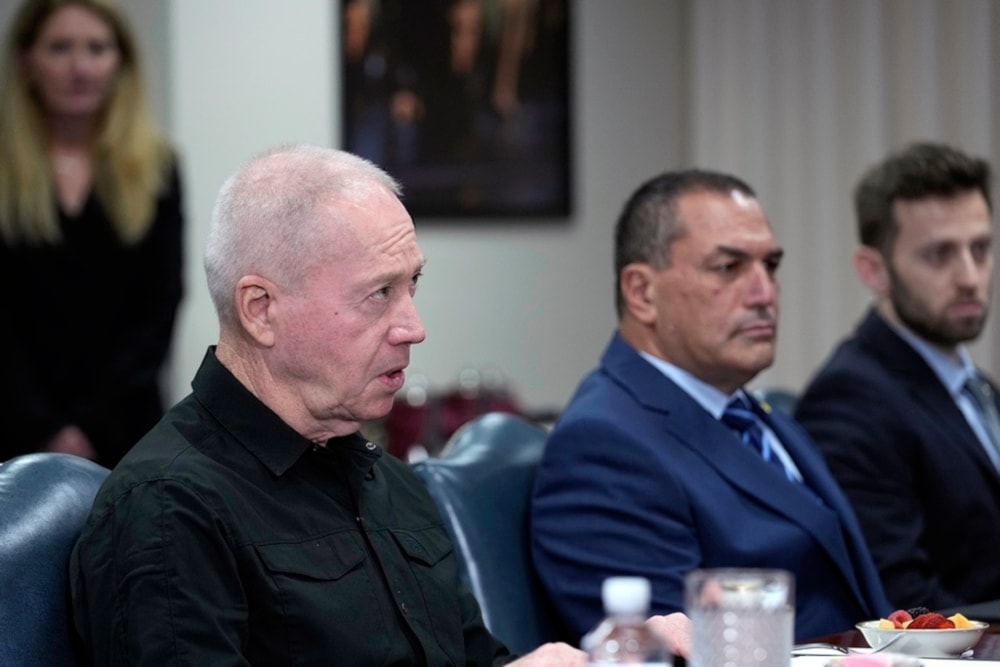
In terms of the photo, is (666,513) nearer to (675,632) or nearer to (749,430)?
(749,430)

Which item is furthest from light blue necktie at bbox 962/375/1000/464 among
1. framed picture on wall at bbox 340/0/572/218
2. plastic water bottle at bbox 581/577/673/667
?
framed picture on wall at bbox 340/0/572/218

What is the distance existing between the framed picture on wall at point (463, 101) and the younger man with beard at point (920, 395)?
2229 millimetres

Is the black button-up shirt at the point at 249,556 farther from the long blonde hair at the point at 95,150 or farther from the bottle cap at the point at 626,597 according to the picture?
the long blonde hair at the point at 95,150

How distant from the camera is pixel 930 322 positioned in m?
3.20

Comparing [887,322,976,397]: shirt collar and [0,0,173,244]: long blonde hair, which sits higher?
[0,0,173,244]: long blonde hair

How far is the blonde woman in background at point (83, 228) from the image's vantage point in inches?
135

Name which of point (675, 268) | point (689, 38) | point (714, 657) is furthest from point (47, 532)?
point (689, 38)

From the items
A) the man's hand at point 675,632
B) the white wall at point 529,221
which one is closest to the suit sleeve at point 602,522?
the man's hand at point 675,632

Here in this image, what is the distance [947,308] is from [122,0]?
7.65ft

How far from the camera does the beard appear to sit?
320cm

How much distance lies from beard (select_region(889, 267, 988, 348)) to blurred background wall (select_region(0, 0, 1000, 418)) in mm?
1942

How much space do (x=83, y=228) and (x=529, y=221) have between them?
240cm

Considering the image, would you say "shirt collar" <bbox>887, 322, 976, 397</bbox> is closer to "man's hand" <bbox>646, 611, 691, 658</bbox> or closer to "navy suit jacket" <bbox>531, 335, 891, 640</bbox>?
"navy suit jacket" <bbox>531, 335, 891, 640</bbox>

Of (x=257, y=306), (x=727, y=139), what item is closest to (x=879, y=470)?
(x=257, y=306)
